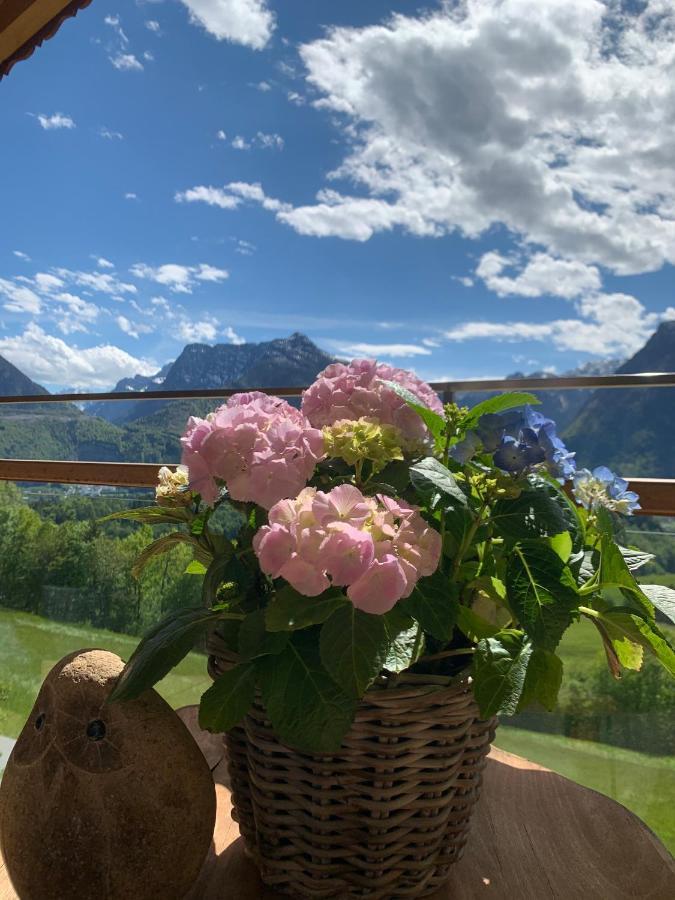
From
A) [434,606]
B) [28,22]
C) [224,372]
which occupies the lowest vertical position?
[434,606]

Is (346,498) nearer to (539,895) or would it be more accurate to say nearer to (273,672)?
(273,672)

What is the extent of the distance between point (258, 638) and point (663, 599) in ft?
1.04

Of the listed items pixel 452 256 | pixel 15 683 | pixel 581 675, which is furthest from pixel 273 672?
pixel 452 256

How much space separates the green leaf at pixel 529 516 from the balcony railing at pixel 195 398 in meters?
0.92

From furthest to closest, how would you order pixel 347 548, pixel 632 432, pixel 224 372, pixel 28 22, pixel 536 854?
pixel 224 372 < pixel 28 22 < pixel 632 432 < pixel 536 854 < pixel 347 548

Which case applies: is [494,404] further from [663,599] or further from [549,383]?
[549,383]

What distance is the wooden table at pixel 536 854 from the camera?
561 millimetres

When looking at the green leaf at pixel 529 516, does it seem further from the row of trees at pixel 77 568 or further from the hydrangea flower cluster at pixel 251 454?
the row of trees at pixel 77 568

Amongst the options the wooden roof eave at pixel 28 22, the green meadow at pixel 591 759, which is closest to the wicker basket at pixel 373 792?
the green meadow at pixel 591 759

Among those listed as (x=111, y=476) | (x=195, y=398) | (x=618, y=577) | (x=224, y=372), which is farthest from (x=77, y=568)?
(x=224, y=372)

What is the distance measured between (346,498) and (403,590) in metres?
0.07

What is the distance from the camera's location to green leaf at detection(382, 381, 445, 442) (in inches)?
20.6

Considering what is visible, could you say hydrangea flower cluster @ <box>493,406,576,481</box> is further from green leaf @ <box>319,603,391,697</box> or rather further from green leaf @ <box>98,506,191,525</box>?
green leaf @ <box>98,506,191,525</box>

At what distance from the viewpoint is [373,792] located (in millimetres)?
467
